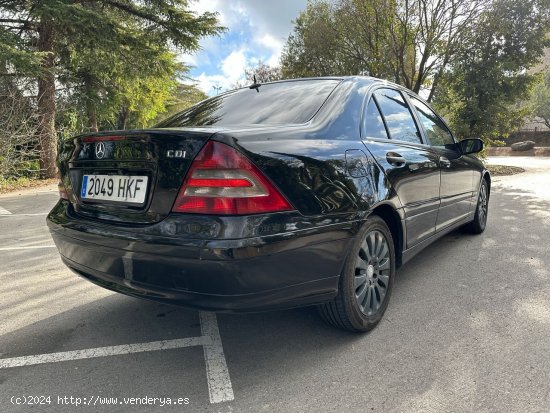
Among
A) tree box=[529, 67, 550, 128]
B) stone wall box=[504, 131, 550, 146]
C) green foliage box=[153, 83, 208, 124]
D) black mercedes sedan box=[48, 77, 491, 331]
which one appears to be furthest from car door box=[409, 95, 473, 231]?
tree box=[529, 67, 550, 128]

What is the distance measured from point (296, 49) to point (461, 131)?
8.91 metres

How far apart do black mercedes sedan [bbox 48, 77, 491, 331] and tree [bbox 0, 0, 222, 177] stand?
33.0 ft

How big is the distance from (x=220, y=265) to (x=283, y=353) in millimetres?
834

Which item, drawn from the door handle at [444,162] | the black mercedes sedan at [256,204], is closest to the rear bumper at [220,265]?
the black mercedes sedan at [256,204]

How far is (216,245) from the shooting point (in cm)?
176

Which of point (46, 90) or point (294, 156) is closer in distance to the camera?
point (294, 156)

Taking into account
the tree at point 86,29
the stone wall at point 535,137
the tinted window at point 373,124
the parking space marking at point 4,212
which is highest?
the tree at point 86,29

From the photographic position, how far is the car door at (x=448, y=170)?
139 inches

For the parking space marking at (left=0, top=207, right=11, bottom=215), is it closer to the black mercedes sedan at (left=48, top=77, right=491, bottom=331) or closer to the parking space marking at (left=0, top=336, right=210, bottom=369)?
the black mercedes sedan at (left=48, top=77, right=491, bottom=331)

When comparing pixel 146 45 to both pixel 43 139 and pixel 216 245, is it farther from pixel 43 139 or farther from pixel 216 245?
pixel 216 245

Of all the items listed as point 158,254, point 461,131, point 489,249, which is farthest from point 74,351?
point 461,131

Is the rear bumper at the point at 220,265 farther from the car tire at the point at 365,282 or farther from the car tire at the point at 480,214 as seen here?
the car tire at the point at 480,214

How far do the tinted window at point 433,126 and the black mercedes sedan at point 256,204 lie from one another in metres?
0.73

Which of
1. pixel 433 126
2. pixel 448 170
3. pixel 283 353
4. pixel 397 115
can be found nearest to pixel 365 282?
pixel 283 353
